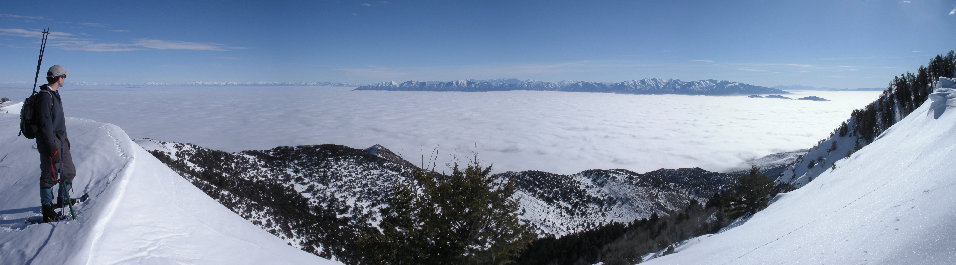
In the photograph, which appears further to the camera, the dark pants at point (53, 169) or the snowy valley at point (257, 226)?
the dark pants at point (53, 169)

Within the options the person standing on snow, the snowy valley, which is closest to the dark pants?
the person standing on snow

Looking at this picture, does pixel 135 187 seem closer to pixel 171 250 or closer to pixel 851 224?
pixel 171 250

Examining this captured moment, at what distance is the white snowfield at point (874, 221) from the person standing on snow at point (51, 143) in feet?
31.0

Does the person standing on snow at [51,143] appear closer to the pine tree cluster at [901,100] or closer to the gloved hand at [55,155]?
the gloved hand at [55,155]

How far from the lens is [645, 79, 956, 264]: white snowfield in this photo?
353cm

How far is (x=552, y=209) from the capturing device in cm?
4928

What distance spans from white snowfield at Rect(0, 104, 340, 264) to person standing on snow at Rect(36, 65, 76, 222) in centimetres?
37

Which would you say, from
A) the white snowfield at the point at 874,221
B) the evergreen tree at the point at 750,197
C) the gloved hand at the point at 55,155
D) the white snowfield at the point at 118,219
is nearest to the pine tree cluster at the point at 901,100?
the evergreen tree at the point at 750,197

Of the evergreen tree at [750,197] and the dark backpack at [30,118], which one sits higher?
the dark backpack at [30,118]

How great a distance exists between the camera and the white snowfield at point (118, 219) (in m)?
4.59

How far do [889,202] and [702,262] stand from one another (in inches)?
114

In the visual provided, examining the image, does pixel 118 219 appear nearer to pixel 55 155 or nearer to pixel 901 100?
pixel 55 155

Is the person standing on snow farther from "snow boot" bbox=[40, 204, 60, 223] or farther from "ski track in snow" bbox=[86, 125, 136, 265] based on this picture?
"ski track in snow" bbox=[86, 125, 136, 265]

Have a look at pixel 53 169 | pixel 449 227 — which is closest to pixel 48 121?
pixel 53 169
